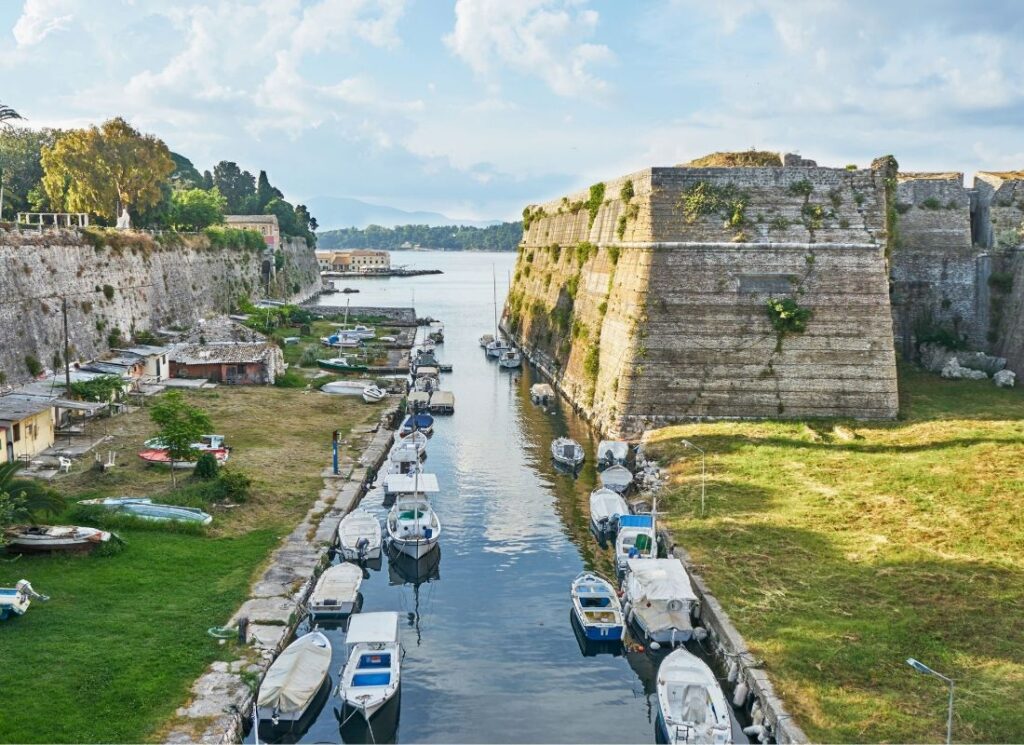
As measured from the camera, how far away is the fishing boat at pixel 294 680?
15.3m

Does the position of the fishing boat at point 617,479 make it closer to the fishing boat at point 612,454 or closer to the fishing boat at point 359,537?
the fishing boat at point 612,454

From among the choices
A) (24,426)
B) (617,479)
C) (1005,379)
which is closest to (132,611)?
(24,426)

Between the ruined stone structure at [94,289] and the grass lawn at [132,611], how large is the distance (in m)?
11.6

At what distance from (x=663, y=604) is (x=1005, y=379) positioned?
29.9m

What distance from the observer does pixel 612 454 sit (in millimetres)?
32594

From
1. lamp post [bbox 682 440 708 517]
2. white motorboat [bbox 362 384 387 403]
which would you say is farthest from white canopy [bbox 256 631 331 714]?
white motorboat [bbox 362 384 387 403]

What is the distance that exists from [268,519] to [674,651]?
1298 centimetres

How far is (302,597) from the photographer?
65.0ft

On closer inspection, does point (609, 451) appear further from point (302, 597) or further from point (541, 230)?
point (541, 230)

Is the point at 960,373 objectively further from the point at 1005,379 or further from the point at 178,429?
the point at 178,429

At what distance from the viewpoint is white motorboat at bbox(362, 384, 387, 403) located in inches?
1746

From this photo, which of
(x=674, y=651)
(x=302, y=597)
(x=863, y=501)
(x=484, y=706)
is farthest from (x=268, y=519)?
(x=863, y=501)

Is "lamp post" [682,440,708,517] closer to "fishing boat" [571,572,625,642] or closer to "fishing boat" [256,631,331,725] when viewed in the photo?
"fishing boat" [571,572,625,642]

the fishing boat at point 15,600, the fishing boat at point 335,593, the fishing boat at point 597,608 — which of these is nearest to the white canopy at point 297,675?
the fishing boat at point 335,593
